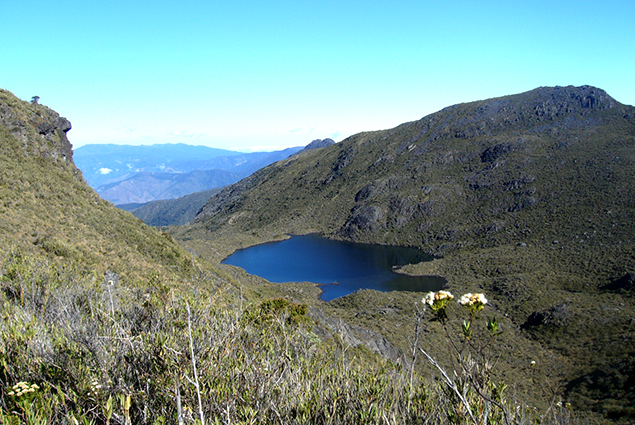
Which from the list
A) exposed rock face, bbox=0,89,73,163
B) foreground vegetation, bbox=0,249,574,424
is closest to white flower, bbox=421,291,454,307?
foreground vegetation, bbox=0,249,574,424

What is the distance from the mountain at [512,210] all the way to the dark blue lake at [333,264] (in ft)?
12.9

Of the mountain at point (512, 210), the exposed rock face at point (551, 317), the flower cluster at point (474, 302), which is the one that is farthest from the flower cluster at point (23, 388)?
the exposed rock face at point (551, 317)

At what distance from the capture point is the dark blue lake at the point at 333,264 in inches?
2153

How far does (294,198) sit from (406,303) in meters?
72.7

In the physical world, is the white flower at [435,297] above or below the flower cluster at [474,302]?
above

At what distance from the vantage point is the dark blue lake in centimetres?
5469

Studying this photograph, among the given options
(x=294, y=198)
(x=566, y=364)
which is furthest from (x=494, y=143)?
(x=566, y=364)

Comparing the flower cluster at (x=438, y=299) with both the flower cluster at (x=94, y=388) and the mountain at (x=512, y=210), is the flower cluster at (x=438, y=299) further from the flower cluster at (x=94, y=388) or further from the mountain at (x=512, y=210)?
the mountain at (x=512, y=210)

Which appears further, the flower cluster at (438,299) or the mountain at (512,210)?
the mountain at (512,210)

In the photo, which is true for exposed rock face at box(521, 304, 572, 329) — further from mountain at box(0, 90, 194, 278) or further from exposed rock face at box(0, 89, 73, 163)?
exposed rock face at box(0, 89, 73, 163)

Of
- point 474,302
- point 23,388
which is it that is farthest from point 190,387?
point 474,302

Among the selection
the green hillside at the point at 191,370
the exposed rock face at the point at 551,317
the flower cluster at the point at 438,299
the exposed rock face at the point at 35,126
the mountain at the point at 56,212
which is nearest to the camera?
the flower cluster at the point at 438,299

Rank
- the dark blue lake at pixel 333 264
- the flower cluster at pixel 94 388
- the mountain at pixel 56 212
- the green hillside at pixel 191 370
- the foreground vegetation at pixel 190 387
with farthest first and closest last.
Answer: the dark blue lake at pixel 333 264 → the mountain at pixel 56 212 → the flower cluster at pixel 94 388 → the foreground vegetation at pixel 190 387 → the green hillside at pixel 191 370

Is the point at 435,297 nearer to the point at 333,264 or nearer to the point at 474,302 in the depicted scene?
the point at 474,302
